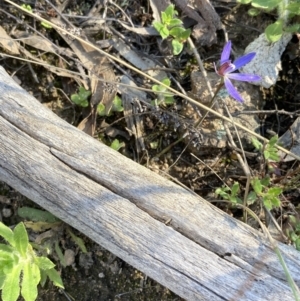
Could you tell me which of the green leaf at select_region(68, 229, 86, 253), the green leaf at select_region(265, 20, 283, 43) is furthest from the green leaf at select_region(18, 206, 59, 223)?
the green leaf at select_region(265, 20, 283, 43)

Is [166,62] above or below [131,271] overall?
above

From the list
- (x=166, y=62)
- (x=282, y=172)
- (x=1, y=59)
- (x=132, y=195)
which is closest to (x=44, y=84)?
(x=1, y=59)

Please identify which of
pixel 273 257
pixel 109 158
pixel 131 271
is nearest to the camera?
pixel 273 257

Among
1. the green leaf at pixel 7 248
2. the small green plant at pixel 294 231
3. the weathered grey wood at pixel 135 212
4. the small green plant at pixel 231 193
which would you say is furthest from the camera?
the small green plant at pixel 231 193

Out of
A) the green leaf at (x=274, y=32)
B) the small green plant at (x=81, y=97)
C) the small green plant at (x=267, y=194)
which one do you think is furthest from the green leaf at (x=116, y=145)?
the green leaf at (x=274, y=32)

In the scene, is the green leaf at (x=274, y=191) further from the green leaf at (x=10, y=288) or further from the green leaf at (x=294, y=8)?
the green leaf at (x=10, y=288)

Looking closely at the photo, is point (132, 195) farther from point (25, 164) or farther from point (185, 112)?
point (185, 112)
